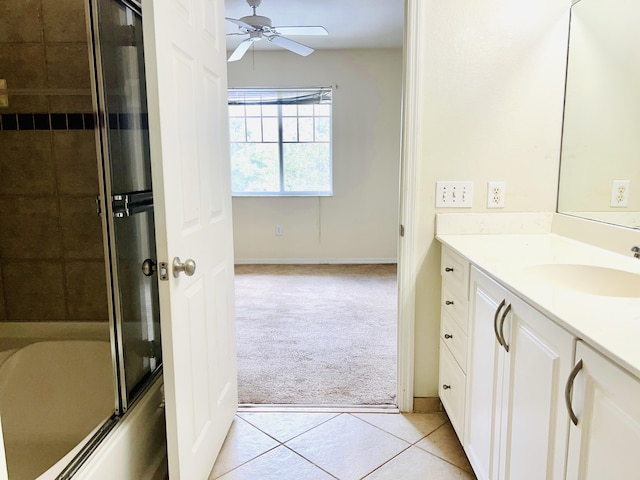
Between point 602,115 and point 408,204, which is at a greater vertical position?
point 602,115

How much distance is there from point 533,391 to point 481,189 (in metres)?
1.12

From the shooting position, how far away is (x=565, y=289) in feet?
4.60

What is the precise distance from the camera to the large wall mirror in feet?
5.50

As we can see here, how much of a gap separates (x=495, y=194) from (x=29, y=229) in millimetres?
2148

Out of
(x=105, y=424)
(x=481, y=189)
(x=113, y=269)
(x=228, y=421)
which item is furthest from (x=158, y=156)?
(x=481, y=189)

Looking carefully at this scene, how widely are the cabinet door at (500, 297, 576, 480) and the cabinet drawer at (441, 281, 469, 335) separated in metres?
0.41

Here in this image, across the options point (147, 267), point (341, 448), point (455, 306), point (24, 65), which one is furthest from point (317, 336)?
point (24, 65)

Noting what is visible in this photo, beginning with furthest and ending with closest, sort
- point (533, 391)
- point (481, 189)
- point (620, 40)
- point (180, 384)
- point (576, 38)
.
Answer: point (481, 189)
point (576, 38)
point (620, 40)
point (180, 384)
point (533, 391)

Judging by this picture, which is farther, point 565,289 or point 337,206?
point 337,206

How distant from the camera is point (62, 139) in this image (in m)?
1.98

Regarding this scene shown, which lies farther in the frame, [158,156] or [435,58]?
[435,58]

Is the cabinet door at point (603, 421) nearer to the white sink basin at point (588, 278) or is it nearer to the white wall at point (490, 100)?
the white sink basin at point (588, 278)

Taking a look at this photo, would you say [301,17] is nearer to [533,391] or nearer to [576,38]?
[576,38]

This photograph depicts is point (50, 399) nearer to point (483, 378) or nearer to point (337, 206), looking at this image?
point (483, 378)
